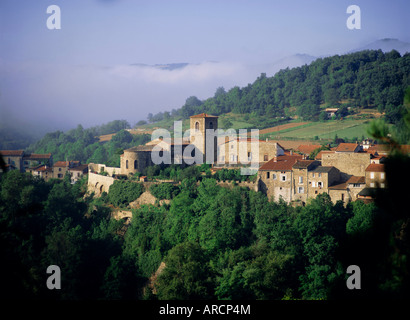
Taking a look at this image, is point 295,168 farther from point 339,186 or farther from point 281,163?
point 339,186

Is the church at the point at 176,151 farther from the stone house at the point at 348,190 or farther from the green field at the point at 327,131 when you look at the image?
the green field at the point at 327,131

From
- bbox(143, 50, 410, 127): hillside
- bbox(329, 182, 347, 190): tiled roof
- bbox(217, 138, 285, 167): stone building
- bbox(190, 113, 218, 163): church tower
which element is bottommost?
bbox(329, 182, 347, 190): tiled roof

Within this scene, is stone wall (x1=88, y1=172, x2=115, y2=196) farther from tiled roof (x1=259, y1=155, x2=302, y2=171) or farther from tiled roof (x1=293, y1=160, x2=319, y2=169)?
tiled roof (x1=293, y1=160, x2=319, y2=169)

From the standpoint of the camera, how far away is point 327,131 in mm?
50438

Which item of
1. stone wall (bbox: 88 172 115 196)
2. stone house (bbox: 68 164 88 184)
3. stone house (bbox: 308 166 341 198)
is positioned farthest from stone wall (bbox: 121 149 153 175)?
stone house (bbox: 308 166 341 198)

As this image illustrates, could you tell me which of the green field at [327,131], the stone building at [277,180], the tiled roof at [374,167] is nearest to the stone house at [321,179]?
the stone building at [277,180]

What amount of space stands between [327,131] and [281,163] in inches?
908

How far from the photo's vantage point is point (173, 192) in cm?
3073

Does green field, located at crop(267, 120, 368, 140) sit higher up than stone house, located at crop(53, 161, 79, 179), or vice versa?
green field, located at crop(267, 120, 368, 140)

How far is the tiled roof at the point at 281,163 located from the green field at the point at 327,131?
17858 millimetres

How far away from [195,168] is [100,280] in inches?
366

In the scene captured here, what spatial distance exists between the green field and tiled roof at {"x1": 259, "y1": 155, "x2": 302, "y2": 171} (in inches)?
703

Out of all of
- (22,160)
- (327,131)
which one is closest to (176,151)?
(22,160)

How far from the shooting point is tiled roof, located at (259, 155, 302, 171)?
28.1 meters
